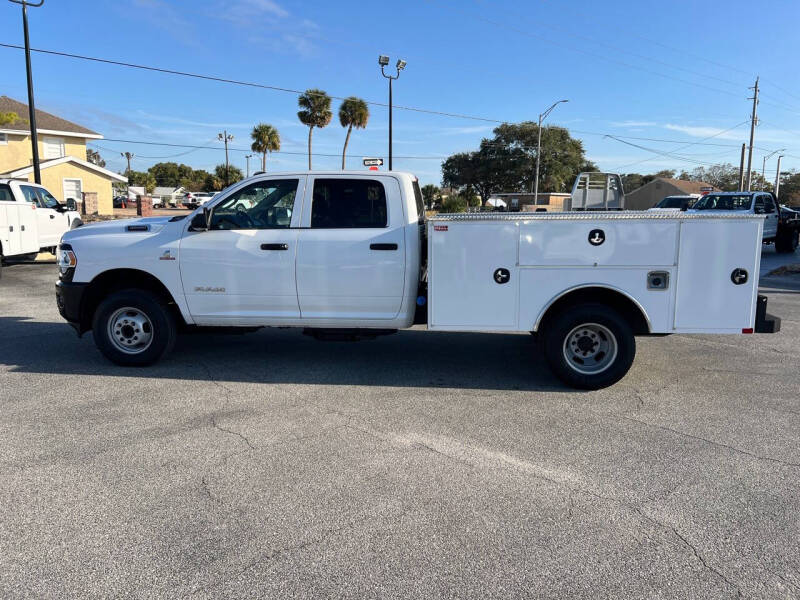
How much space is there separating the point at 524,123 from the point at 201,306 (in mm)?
62846

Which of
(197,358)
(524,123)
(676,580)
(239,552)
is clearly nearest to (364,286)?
(197,358)

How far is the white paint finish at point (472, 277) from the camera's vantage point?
5.64 meters

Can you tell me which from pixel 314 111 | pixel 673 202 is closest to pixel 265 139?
pixel 314 111

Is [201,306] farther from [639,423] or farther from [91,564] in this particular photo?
[639,423]

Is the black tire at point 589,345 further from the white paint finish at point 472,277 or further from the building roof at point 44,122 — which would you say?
the building roof at point 44,122

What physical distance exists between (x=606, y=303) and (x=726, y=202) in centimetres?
1726

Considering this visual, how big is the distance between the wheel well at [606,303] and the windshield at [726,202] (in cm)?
1665

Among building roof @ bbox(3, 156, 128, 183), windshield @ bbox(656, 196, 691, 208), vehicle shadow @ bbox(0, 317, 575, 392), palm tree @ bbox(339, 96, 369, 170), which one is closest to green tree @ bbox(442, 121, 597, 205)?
palm tree @ bbox(339, 96, 369, 170)

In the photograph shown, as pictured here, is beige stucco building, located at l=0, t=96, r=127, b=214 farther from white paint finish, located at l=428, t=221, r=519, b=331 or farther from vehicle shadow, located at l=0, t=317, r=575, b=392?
white paint finish, located at l=428, t=221, r=519, b=331

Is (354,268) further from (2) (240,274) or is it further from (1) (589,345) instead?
(1) (589,345)

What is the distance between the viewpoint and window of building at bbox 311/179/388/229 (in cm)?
614

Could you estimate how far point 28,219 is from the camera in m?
14.3

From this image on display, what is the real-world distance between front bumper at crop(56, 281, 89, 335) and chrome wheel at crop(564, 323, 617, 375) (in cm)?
497

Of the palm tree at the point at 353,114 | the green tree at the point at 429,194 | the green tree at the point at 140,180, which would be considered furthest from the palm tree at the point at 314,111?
the green tree at the point at 140,180
